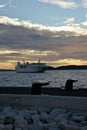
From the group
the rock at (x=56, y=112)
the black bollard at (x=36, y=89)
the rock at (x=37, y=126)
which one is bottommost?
the black bollard at (x=36, y=89)

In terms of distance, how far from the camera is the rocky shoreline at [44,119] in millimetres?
8500

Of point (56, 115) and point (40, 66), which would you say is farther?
point (40, 66)

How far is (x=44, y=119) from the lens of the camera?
945cm

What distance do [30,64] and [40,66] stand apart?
3.01 meters

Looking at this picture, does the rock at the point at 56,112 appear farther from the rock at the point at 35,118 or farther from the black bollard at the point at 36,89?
the black bollard at the point at 36,89

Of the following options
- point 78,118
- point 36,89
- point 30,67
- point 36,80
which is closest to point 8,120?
point 78,118

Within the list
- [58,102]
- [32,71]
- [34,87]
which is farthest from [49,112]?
[32,71]

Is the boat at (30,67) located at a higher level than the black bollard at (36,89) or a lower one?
lower

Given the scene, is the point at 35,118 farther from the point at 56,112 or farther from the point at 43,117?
the point at 56,112

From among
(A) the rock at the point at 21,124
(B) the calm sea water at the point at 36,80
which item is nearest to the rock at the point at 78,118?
(A) the rock at the point at 21,124

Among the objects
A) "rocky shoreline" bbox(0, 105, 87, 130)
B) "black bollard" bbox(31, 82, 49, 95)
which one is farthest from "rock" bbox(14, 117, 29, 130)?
"black bollard" bbox(31, 82, 49, 95)

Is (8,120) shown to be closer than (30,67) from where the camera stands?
Yes

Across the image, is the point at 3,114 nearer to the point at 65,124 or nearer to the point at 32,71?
the point at 65,124

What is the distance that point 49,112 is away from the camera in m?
10.6
